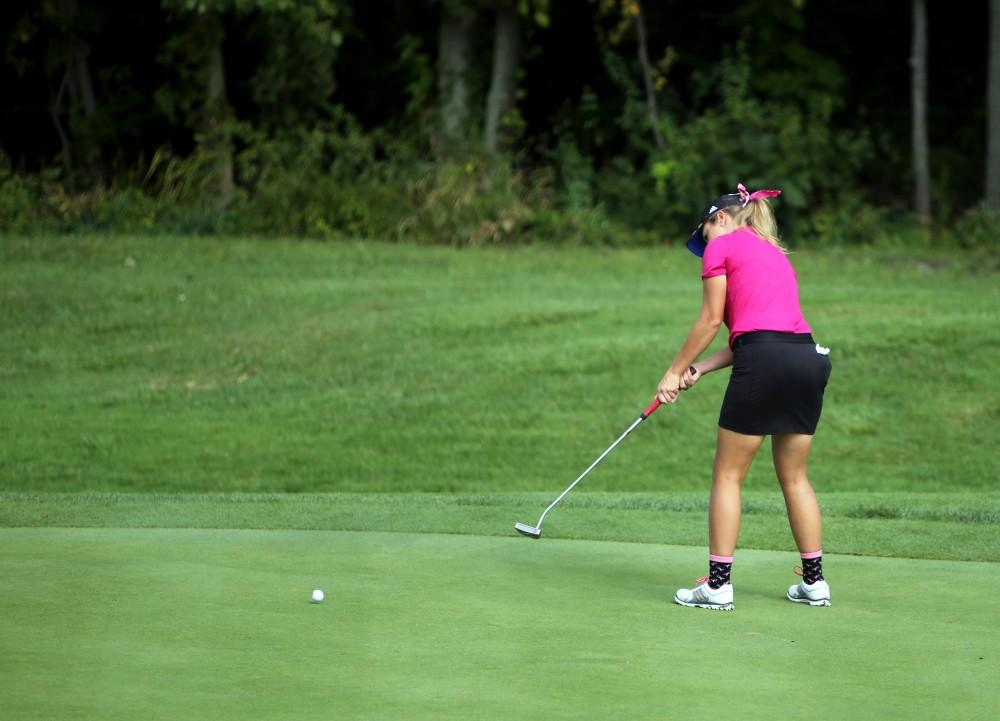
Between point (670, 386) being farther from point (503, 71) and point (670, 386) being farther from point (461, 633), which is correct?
point (503, 71)

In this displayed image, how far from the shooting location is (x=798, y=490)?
6.53m

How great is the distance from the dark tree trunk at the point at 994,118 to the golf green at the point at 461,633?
1865cm

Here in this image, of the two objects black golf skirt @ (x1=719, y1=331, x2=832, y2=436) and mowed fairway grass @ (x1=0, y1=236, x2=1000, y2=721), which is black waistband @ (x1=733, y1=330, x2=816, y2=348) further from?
mowed fairway grass @ (x1=0, y1=236, x2=1000, y2=721)

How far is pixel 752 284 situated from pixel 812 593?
1.16 meters

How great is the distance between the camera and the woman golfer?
→ 20.7ft

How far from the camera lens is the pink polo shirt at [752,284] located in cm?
634

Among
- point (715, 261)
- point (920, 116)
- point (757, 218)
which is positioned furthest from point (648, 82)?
point (715, 261)

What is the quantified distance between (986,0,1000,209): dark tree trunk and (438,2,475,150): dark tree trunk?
770cm

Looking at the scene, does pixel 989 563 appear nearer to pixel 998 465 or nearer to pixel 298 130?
pixel 998 465

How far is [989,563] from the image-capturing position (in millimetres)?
7281

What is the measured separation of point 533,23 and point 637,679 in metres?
23.0

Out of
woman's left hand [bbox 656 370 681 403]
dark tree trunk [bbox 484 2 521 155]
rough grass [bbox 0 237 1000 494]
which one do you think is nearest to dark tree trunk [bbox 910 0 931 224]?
rough grass [bbox 0 237 1000 494]

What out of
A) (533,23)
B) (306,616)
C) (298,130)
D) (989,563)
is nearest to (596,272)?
(298,130)

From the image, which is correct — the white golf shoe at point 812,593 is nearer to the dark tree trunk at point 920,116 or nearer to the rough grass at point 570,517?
the rough grass at point 570,517
